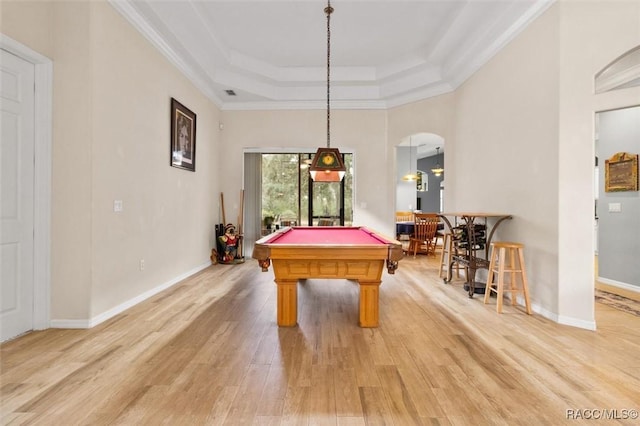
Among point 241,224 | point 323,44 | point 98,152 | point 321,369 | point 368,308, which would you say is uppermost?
point 323,44

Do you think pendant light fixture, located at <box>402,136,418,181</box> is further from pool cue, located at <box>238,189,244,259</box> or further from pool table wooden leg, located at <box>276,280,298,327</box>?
pool table wooden leg, located at <box>276,280,298,327</box>

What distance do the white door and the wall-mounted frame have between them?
720 cm

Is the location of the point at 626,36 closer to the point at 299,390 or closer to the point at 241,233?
the point at 299,390

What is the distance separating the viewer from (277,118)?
22.3 ft

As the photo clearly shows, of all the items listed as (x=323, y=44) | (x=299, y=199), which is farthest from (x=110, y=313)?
(x=323, y=44)

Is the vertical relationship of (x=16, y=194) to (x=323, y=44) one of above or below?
below

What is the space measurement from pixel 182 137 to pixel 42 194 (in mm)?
2254

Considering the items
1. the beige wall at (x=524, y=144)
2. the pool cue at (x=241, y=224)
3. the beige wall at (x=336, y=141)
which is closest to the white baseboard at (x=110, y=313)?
the pool cue at (x=241, y=224)

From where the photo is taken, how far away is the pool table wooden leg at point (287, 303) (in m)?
3.08

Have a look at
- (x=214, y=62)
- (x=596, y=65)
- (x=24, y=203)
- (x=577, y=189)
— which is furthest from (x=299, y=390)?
(x=214, y=62)

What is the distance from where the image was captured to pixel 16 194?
109 inches

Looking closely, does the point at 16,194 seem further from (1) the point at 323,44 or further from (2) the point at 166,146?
(1) the point at 323,44

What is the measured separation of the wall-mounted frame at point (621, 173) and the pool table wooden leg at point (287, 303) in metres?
4.97

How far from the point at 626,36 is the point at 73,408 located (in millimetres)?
5036
